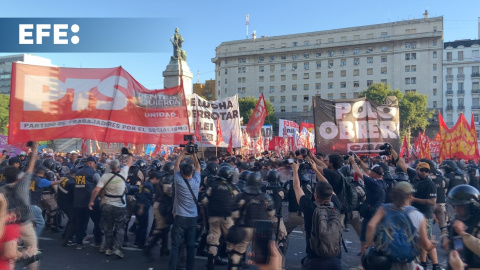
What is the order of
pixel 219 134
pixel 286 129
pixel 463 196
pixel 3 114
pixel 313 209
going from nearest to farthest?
pixel 463 196 → pixel 313 209 → pixel 219 134 → pixel 286 129 → pixel 3 114

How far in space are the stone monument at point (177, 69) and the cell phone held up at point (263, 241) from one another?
2393 cm

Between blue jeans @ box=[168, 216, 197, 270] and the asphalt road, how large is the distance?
88 centimetres

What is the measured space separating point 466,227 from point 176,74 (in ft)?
85.4

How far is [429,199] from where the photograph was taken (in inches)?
253

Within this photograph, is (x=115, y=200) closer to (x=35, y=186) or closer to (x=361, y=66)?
(x=35, y=186)

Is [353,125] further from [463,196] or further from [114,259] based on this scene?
[463,196]

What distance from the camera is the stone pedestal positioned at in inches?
1083

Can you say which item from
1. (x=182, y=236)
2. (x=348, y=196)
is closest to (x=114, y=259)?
(x=182, y=236)

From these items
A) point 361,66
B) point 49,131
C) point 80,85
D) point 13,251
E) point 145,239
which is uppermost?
point 361,66

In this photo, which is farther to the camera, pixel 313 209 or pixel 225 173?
pixel 225 173

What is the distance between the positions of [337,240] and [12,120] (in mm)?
6727

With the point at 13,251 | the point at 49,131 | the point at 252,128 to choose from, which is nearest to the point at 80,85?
the point at 49,131

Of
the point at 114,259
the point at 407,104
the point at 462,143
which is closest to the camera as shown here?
the point at 114,259

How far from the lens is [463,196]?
3.31 m
